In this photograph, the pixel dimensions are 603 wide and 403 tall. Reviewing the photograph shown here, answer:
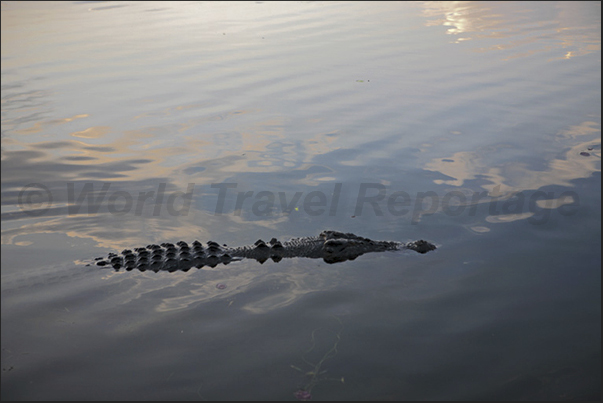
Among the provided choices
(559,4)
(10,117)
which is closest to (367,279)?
(10,117)

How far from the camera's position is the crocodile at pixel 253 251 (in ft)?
21.0

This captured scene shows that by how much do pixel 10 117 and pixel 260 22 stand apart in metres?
11.5

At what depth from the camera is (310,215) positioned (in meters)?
7.69

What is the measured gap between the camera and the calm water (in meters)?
4.86

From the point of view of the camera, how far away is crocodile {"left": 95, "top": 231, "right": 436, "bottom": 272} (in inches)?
252

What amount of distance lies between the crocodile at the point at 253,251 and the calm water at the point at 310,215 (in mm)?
138

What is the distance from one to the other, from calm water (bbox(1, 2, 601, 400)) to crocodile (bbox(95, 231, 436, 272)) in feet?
0.45

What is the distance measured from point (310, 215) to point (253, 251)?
1.32m

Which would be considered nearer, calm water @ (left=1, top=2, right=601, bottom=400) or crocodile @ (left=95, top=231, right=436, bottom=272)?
calm water @ (left=1, top=2, right=601, bottom=400)

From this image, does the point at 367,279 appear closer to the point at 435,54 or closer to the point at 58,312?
the point at 58,312

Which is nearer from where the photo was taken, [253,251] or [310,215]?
[253,251]

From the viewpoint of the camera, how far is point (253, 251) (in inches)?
264

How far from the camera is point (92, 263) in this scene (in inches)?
261

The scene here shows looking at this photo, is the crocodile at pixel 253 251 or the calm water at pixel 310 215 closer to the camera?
the calm water at pixel 310 215
